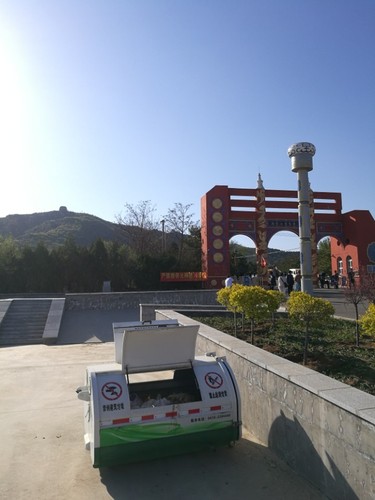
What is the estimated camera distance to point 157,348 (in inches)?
167

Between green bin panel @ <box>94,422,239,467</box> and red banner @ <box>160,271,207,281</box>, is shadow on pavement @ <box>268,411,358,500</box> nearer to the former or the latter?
green bin panel @ <box>94,422,239,467</box>

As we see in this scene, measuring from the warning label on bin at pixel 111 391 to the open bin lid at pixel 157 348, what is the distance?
257 millimetres

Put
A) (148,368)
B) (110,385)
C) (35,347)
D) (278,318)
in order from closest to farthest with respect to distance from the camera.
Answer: (110,385) → (148,368) → (278,318) → (35,347)

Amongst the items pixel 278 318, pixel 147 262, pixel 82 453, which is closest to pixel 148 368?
pixel 82 453

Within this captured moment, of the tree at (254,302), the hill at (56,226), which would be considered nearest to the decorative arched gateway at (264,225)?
the tree at (254,302)

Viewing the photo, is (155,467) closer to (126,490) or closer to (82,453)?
(126,490)

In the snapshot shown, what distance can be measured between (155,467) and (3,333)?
1230 centimetres

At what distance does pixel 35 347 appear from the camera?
42.5 feet

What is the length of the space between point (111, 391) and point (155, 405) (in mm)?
519

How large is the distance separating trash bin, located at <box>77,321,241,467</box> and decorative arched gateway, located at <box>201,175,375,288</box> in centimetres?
2388

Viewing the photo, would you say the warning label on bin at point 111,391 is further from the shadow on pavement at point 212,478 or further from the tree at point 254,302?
the tree at point 254,302

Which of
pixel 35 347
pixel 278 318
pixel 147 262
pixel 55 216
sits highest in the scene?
pixel 55 216

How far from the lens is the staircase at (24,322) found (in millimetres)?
14266

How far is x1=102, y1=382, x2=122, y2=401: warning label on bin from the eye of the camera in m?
3.72
